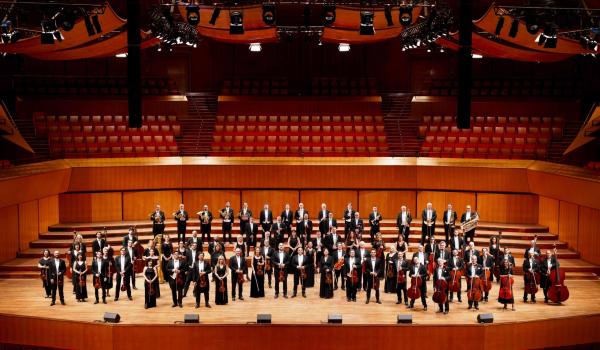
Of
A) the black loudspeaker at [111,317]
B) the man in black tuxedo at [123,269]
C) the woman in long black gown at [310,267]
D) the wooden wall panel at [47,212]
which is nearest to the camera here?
the black loudspeaker at [111,317]

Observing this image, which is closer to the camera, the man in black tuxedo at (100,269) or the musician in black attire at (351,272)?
the man in black tuxedo at (100,269)

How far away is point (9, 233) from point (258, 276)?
5.36m

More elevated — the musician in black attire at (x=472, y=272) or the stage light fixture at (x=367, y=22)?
the stage light fixture at (x=367, y=22)

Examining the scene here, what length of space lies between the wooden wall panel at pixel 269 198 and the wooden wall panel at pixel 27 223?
456cm

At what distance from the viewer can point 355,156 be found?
55.8 ft

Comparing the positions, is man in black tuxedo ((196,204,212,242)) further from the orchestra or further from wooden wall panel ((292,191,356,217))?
wooden wall panel ((292,191,356,217))

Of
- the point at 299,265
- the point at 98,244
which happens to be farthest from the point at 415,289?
the point at 98,244

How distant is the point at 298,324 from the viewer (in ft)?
34.1

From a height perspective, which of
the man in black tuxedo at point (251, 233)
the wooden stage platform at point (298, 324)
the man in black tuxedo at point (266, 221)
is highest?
the man in black tuxedo at point (266, 221)

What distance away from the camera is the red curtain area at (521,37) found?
12534mm

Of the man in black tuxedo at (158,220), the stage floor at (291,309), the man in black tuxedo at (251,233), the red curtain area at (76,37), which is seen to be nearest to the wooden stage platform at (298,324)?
the stage floor at (291,309)

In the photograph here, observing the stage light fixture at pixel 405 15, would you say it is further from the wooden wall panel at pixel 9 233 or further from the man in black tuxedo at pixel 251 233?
the wooden wall panel at pixel 9 233

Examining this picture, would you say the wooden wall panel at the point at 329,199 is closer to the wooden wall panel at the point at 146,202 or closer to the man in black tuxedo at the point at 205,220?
the wooden wall panel at the point at 146,202

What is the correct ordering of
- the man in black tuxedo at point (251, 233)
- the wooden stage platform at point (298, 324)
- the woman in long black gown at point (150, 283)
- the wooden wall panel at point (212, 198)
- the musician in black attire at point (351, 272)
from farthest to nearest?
the wooden wall panel at point (212, 198) → the man in black tuxedo at point (251, 233) → the musician in black attire at point (351, 272) → the woman in long black gown at point (150, 283) → the wooden stage platform at point (298, 324)
